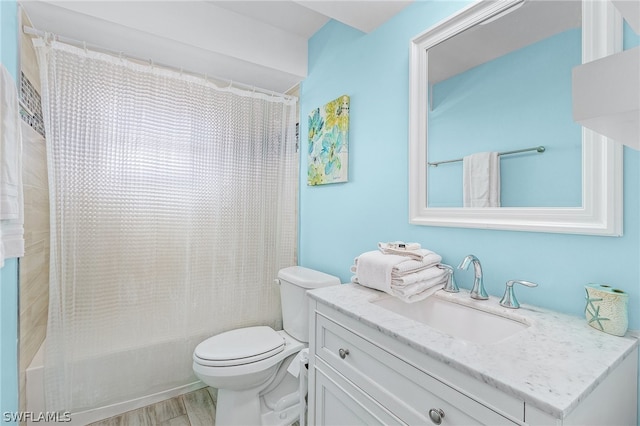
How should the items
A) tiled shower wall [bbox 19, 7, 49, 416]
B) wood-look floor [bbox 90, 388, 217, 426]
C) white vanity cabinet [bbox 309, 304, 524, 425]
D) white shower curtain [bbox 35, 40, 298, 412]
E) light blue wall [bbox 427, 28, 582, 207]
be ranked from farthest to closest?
wood-look floor [bbox 90, 388, 217, 426], white shower curtain [bbox 35, 40, 298, 412], tiled shower wall [bbox 19, 7, 49, 416], light blue wall [bbox 427, 28, 582, 207], white vanity cabinet [bbox 309, 304, 524, 425]

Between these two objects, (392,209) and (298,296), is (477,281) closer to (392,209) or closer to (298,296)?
(392,209)

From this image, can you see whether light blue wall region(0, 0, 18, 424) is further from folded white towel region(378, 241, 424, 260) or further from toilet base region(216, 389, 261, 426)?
folded white towel region(378, 241, 424, 260)

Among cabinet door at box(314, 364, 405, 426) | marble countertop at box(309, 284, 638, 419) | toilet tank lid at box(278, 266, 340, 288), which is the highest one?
marble countertop at box(309, 284, 638, 419)

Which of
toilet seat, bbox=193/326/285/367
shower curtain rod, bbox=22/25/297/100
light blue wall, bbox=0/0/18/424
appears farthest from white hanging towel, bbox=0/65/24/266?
toilet seat, bbox=193/326/285/367

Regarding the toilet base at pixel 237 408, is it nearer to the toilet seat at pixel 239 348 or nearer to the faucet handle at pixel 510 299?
the toilet seat at pixel 239 348

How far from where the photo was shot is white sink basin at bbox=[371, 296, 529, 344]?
0.94 metres

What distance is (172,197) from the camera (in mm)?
1804

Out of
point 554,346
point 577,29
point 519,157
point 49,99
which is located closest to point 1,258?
point 49,99

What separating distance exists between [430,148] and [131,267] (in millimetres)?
1813

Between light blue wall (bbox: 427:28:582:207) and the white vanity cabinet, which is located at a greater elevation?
light blue wall (bbox: 427:28:582:207)

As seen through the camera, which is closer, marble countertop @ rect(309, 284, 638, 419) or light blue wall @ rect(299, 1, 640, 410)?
marble countertop @ rect(309, 284, 638, 419)

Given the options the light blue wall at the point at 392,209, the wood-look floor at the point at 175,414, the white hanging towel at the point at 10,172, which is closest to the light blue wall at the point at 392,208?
the light blue wall at the point at 392,209

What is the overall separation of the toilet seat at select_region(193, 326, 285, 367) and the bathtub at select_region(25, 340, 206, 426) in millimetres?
576

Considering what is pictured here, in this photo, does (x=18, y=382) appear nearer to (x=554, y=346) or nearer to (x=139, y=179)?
(x=139, y=179)
